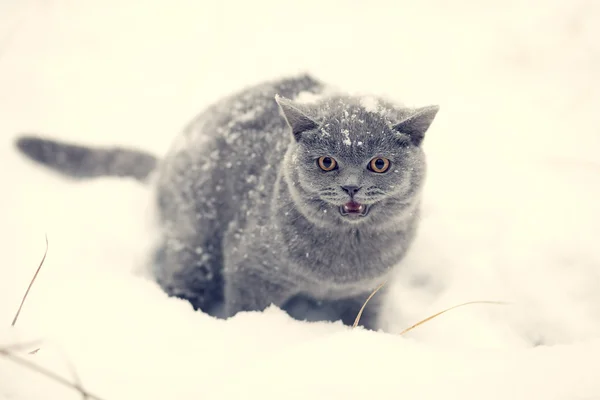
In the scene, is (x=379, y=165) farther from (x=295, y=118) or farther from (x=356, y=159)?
(x=295, y=118)

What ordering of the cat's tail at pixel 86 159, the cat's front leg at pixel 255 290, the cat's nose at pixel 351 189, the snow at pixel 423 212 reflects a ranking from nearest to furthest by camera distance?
the snow at pixel 423 212 → the cat's nose at pixel 351 189 → the cat's front leg at pixel 255 290 → the cat's tail at pixel 86 159

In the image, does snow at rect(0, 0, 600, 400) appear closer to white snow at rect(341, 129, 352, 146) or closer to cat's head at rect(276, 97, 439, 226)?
cat's head at rect(276, 97, 439, 226)

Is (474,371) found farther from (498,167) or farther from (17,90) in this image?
(17,90)

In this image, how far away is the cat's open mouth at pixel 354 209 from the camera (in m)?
1.30

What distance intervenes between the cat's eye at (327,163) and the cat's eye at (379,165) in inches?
4.2

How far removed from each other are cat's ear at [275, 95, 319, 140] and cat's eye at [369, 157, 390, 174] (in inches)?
7.8

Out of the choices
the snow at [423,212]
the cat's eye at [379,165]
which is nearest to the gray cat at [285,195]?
the cat's eye at [379,165]

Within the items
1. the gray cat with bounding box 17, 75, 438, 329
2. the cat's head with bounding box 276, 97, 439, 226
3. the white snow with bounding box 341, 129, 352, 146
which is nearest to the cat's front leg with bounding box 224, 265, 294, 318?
the gray cat with bounding box 17, 75, 438, 329

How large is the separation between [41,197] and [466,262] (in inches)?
69.5

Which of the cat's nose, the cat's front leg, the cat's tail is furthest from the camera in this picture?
the cat's tail

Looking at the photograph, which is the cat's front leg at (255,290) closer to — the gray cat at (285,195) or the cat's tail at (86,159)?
the gray cat at (285,195)

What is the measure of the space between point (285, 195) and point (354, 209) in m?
0.27

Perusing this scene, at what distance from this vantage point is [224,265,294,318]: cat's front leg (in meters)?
1.56

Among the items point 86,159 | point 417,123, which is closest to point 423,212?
point 417,123
